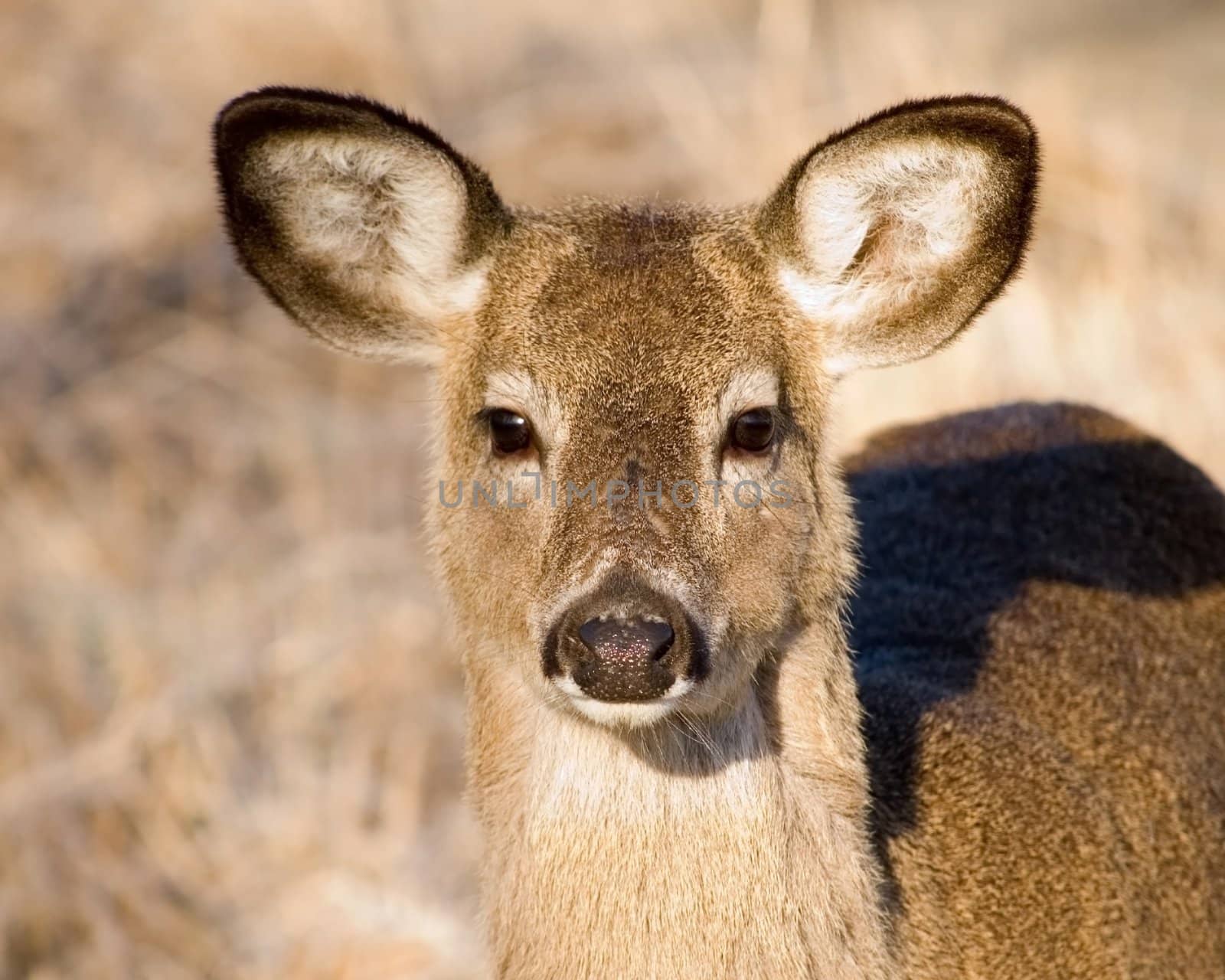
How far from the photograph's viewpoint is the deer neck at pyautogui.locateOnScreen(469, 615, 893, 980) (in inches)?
138

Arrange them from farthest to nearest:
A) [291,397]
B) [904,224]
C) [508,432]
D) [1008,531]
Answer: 1. [291,397]
2. [1008,531]
3. [904,224]
4. [508,432]

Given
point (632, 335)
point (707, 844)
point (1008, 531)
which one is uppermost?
point (1008, 531)

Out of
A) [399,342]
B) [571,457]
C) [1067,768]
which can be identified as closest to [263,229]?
[399,342]

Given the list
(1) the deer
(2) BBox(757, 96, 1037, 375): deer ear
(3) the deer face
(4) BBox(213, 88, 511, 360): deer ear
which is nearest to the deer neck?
(1) the deer

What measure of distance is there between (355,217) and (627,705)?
1.32m

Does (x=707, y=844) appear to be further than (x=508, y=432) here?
No

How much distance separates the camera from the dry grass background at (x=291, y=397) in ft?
18.6

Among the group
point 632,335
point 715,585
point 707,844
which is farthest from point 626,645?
point 632,335

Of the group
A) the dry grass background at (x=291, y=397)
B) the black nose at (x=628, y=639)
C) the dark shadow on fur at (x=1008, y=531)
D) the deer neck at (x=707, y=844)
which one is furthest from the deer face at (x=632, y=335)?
the dry grass background at (x=291, y=397)

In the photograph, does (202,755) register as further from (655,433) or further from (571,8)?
(571,8)

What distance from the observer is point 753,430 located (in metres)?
3.61

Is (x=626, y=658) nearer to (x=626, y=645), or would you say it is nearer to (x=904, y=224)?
(x=626, y=645)

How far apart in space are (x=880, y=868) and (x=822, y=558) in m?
0.63

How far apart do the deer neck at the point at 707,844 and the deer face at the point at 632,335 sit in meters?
0.13
